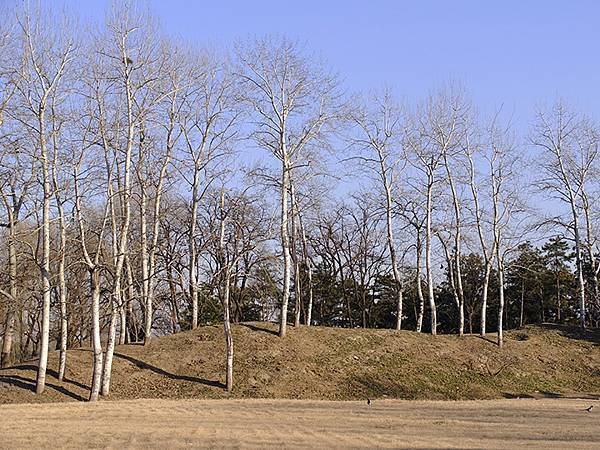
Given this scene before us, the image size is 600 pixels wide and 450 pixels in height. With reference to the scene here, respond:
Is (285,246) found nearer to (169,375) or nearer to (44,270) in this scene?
(169,375)

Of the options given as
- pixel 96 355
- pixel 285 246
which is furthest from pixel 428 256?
pixel 96 355

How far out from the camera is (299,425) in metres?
17.3

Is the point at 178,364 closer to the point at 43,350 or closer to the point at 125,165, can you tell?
the point at 43,350

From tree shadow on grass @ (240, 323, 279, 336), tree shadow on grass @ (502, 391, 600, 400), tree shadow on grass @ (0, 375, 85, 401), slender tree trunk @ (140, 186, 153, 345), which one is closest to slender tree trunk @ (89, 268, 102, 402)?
tree shadow on grass @ (0, 375, 85, 401)

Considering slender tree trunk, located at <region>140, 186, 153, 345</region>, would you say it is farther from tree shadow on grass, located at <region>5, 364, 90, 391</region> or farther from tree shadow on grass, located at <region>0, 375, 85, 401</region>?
tree shadow on grass, located at <region>0, 375, 85, 401</region>

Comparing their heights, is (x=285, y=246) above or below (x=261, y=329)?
above

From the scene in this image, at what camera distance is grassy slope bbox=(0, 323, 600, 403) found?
27.6 meters

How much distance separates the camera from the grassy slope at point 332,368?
2758 centimetres

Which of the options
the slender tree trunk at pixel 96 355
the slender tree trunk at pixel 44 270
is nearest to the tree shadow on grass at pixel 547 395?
the slender tree trunk at pixel 96 355

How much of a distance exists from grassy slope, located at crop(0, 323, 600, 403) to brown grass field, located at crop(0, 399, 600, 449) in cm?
382

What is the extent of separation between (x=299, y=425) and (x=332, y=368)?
43.2ft

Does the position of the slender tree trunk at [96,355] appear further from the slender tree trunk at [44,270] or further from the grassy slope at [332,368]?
the slender tree trunk at [44,270]

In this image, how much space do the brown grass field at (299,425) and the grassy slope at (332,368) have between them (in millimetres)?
3821

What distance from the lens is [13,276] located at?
29.4 meters
